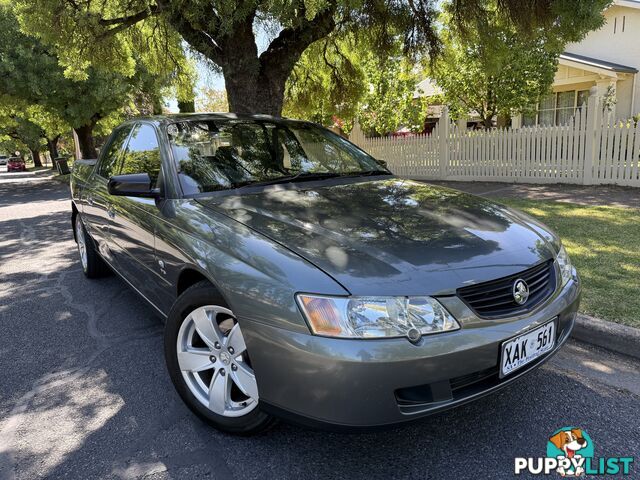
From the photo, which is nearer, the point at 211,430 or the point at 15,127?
the point at 211,430

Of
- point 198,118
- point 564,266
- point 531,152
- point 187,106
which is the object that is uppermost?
point 187,106

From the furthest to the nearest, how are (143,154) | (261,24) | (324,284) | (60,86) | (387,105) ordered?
(387,105), (60,86), (261,24), (143,154), (324,284)

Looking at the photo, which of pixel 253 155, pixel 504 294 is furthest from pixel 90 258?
pixel 504 294

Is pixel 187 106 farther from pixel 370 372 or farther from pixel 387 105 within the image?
pixel 370 372

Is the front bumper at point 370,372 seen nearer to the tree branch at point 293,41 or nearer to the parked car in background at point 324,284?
the parked car in background at point 324,284

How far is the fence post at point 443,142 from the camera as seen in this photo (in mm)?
12117

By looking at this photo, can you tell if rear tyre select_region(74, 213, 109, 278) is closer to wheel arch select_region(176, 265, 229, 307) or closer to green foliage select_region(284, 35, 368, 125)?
wheel arch select_region(176, 265, 229, 307)

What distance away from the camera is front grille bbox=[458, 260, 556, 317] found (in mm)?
2000

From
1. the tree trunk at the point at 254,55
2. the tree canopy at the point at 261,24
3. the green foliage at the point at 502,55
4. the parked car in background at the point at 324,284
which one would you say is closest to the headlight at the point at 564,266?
the parked car in background at the point at 324,284

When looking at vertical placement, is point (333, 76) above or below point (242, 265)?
above

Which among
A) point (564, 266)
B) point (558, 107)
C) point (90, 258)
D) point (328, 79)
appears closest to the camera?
point (564, 266)

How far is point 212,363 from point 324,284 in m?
0.89

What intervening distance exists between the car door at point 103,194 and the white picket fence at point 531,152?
902 cm

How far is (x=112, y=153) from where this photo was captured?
429cm
